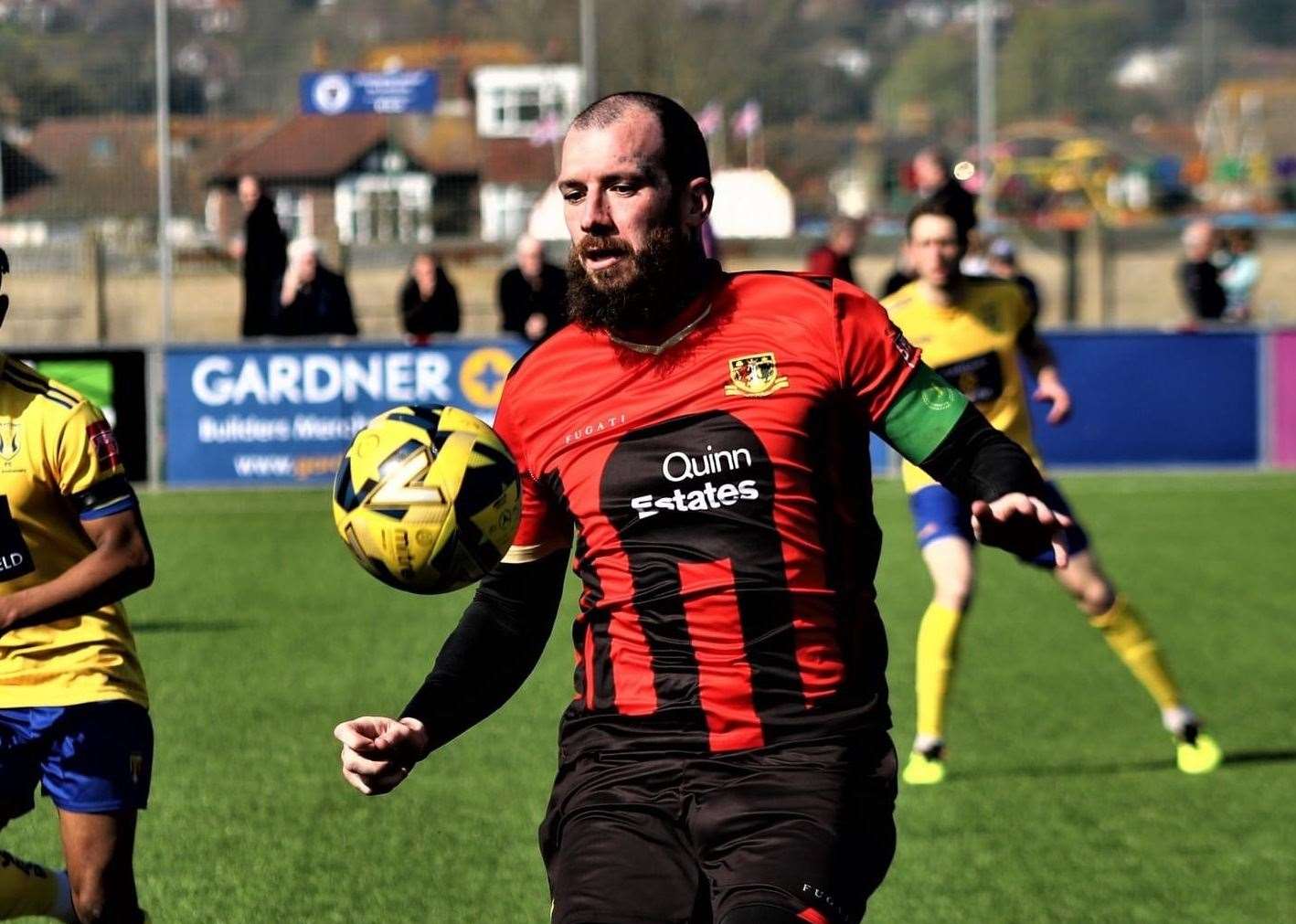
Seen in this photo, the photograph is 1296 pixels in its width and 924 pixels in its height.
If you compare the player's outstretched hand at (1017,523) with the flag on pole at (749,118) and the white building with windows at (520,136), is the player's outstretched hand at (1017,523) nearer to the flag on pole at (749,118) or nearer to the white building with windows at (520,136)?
the white building with windows at (520,136)

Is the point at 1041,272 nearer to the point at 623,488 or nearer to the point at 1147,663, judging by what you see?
the point at 1147,663

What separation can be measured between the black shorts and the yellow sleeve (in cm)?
151

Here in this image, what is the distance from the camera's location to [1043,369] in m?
8.73

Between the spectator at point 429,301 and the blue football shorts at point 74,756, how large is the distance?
1393cm

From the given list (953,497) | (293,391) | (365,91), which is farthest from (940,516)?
(365,91)

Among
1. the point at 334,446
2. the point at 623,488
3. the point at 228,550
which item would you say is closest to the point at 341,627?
the point at 228,550

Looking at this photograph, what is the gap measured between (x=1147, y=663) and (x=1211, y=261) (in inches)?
560

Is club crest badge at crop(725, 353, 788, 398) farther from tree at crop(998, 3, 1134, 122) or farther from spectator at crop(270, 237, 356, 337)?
tree at crop(998, 3, 1134, 122)

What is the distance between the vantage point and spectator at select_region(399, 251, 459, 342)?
18.8m

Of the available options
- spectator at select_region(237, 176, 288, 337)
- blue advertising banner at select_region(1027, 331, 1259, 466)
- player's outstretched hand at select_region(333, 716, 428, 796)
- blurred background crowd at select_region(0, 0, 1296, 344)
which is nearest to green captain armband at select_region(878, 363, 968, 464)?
player's outstretched hand at select_region(333, 716, 428, 796)

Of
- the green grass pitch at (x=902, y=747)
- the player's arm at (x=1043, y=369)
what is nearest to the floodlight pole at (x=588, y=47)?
the green grass pitch at (x=902, y=747)

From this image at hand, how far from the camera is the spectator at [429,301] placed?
61.5 ft

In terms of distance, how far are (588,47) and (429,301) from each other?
607 cm

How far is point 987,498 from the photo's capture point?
11.7ft
